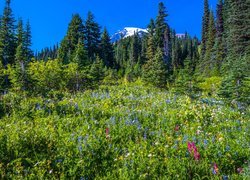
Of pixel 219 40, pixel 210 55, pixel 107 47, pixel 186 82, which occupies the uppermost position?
pixel 107 47

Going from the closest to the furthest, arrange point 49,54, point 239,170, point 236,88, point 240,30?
point 239,170 < point 236,88 < point 240,30 < point 49,54

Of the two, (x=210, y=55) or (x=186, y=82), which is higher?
(x=210, y=55)

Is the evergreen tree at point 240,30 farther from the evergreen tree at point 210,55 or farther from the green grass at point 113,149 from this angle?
the green grass at point 113,149

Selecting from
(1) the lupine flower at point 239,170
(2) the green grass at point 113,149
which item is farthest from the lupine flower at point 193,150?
(1) the lupine flower at point 239,170

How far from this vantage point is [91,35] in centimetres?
5444

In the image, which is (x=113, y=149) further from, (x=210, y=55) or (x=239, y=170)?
(x=210, y=55)

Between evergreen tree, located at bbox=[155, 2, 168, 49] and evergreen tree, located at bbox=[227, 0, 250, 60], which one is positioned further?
evergreen tree, located at bbox=[155, 2, 168, 49]

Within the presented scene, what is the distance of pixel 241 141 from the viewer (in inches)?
272

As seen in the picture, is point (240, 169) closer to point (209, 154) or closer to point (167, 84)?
point (209, 154)

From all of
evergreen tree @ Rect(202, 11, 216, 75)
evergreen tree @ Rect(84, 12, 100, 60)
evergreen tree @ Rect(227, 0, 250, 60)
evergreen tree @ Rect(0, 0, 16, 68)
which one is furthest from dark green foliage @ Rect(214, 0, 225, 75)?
evergreen tree @ Rect(0, 0, 16, 68)

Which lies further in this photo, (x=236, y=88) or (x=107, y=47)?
(x=107, y=47)

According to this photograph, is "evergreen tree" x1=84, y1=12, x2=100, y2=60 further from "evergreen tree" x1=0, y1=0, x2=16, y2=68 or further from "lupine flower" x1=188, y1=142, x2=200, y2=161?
"lupine flower" x1=188, y1=142, x2=200, y2=161

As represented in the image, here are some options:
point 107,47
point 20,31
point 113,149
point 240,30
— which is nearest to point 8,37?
point 20,31

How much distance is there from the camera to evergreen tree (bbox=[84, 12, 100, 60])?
5378 centimetres
